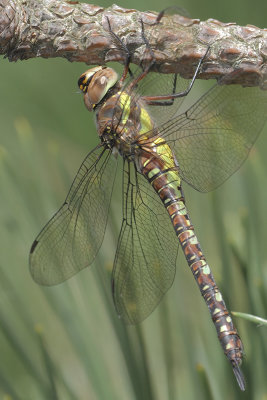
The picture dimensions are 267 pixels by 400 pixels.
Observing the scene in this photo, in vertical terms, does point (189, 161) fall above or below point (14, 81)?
below

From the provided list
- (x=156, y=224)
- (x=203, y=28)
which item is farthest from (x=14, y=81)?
(x=203, y=28)

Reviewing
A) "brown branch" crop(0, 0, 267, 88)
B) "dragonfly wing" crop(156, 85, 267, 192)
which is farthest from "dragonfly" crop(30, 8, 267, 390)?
"brown branch" crop(0, 0, 267, 88)

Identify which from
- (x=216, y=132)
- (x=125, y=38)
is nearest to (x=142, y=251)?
(x=216, y=132)

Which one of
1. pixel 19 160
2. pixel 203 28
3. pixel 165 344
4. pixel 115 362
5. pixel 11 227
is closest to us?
pixel 203 28

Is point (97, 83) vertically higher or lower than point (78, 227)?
higher

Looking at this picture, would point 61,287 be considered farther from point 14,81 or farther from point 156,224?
point 14,81

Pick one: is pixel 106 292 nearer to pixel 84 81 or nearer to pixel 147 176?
pixel 147 176

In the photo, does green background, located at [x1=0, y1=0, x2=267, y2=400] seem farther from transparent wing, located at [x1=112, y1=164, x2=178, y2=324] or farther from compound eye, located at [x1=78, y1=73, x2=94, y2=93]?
compound eye, located at [x1=78, y1=73, x2=94, y2=93]
